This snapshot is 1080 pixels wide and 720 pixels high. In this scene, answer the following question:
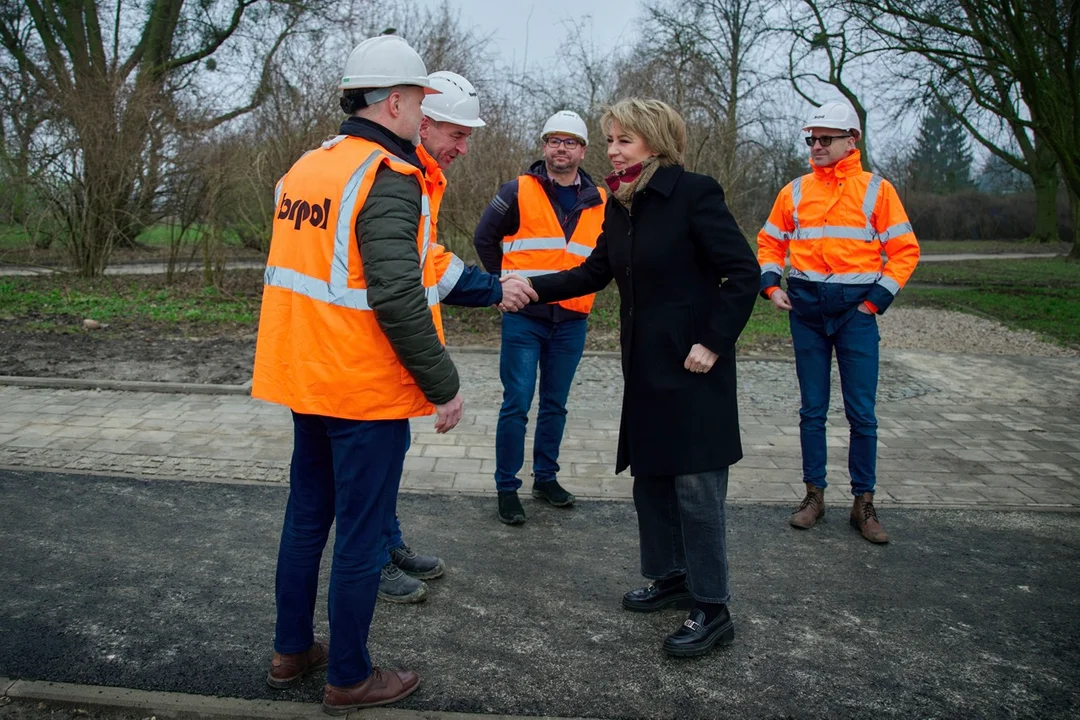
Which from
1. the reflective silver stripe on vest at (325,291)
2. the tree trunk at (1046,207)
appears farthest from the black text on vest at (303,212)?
the tree trunk at (1046,207)

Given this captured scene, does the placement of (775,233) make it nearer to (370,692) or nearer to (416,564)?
(416,564)

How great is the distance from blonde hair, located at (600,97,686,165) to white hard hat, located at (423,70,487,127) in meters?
0.72

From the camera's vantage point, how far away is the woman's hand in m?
3.46

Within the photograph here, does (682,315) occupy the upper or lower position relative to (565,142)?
lower

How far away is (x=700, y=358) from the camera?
3.46 meters

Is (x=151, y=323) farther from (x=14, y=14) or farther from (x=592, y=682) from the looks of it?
(x=14, y=14)

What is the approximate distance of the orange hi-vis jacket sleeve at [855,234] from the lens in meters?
4.82

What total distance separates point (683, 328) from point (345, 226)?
1.41m

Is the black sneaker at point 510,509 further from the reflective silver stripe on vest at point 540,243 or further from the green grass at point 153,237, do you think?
the green grass at point 153,237

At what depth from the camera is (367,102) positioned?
2.96m

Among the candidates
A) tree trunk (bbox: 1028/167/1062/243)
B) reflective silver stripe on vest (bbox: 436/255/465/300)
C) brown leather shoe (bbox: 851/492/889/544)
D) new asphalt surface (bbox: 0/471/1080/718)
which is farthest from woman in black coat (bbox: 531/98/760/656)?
tree trunk (bbox: 1028/167/1062/243)

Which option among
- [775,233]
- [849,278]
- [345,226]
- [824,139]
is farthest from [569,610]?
[824,139]

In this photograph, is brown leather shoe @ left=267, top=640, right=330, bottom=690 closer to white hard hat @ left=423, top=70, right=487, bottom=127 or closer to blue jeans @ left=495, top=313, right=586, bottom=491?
blue jeans @ left=495, top=313, right=586, bottom=491

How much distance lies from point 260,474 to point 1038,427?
5.80 meters
